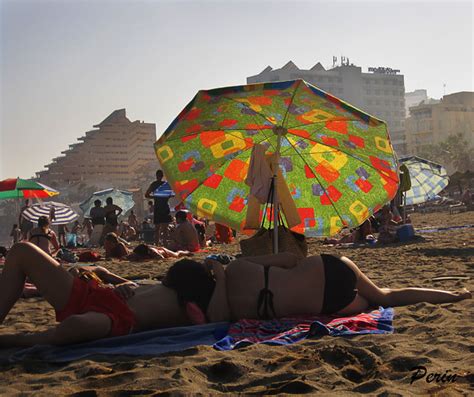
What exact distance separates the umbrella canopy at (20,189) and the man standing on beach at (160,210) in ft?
12.1

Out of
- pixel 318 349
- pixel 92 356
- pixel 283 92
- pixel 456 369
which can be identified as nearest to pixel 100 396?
pixel 92 356

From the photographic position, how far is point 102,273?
443 cm

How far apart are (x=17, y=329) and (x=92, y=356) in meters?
1.30

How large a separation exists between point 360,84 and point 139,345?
11922 cm

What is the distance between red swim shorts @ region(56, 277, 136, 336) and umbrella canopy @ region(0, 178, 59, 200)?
12.4 m

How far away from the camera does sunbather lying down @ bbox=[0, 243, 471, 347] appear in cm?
385

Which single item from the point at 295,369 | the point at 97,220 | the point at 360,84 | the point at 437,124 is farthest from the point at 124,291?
the point at 360,84

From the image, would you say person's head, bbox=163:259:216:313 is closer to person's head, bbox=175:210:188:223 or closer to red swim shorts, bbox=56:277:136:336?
red swim shorts, bbox=56:277:136:336

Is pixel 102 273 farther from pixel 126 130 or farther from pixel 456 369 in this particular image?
pixel 126 130

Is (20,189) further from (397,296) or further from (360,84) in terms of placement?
(360,84)

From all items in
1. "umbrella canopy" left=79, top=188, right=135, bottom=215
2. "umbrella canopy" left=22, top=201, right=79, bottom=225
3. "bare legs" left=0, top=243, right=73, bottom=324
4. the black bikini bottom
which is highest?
"umbrella canopy" left=79, top=188, right=135, bottom=215

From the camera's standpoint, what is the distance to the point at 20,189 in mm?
15766

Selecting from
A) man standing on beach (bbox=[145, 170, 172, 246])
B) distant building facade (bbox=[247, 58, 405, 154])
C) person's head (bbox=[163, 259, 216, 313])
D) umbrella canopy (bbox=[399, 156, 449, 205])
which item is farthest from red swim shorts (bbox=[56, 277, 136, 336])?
distant building facade (bbox=[247, 58, 405, 154])

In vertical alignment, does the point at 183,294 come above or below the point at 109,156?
below
